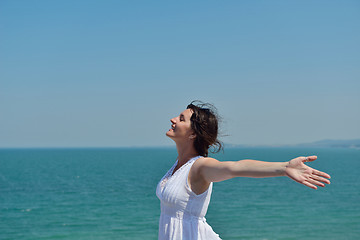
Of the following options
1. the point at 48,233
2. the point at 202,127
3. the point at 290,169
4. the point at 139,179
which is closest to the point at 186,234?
the point at 202,127

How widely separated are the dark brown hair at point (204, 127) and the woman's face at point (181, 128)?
3 cm

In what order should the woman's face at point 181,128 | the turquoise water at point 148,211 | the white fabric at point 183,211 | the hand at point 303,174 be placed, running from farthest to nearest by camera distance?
1. the turquoise water at point 148,211
2. the woman's face at point 181,128
3. the white fabric at point 183,211
4. the hand at point 303,174

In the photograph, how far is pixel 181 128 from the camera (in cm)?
347

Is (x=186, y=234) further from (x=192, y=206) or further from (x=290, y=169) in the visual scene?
(x=290, y=169)

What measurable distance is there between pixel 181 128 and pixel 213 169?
55 centimetres

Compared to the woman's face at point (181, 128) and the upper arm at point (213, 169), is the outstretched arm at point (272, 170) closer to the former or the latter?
the upper arm at point (213, 169)

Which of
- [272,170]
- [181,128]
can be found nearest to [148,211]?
[181,128]

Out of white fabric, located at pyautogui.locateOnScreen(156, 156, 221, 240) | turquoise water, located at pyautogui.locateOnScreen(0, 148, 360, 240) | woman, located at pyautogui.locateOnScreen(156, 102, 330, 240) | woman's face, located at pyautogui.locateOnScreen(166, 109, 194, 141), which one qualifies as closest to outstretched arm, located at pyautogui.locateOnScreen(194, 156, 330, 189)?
woman, located at pyautogui.locateOnScreen(156, 102, 330, 240)

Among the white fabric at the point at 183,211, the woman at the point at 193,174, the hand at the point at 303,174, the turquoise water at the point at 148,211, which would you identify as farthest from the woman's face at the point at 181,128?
the turquoise water at the point at 148,211

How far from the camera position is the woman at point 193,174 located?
2.99 metres

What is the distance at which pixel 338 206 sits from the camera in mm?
35406

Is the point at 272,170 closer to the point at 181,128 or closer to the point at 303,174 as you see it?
the point at 303,174

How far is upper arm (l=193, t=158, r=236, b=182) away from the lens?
→ 2.89 m

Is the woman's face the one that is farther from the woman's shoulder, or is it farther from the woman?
the woman's shoulder
